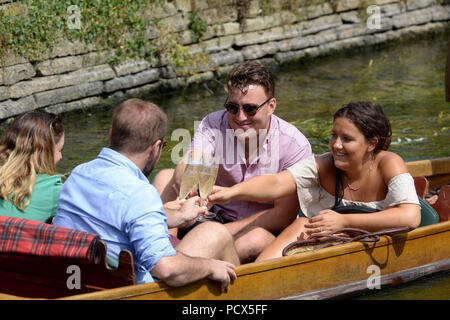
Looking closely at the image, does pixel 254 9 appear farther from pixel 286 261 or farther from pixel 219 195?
pixel 286 261

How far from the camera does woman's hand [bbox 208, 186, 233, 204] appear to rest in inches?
168

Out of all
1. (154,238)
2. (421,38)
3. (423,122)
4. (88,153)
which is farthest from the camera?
(421,38)

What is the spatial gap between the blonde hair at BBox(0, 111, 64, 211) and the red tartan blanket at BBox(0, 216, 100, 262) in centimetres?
47

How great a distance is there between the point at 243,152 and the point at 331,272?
1.01 m

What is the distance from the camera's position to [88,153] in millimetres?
8867

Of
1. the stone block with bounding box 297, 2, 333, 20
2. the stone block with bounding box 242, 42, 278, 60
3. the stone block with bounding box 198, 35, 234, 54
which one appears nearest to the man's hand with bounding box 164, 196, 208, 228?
the stone block with bounding box 198, 35, 234, 54

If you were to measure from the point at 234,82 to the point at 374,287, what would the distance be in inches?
62.2

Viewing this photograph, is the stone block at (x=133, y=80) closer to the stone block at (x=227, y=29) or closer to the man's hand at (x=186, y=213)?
the stone block at (x=227, y=29)

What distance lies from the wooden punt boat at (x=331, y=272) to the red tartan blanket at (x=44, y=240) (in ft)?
0.80

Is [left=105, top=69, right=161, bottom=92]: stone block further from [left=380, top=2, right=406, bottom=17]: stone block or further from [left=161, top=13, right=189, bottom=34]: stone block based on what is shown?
[left=380, top=2, right=406, bottom=17]: stone block

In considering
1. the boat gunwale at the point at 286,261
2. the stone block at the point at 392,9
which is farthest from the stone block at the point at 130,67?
the boat gunwale at the point at 286,261

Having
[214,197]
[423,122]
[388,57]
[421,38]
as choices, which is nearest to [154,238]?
[214,197]

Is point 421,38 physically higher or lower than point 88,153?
higher
